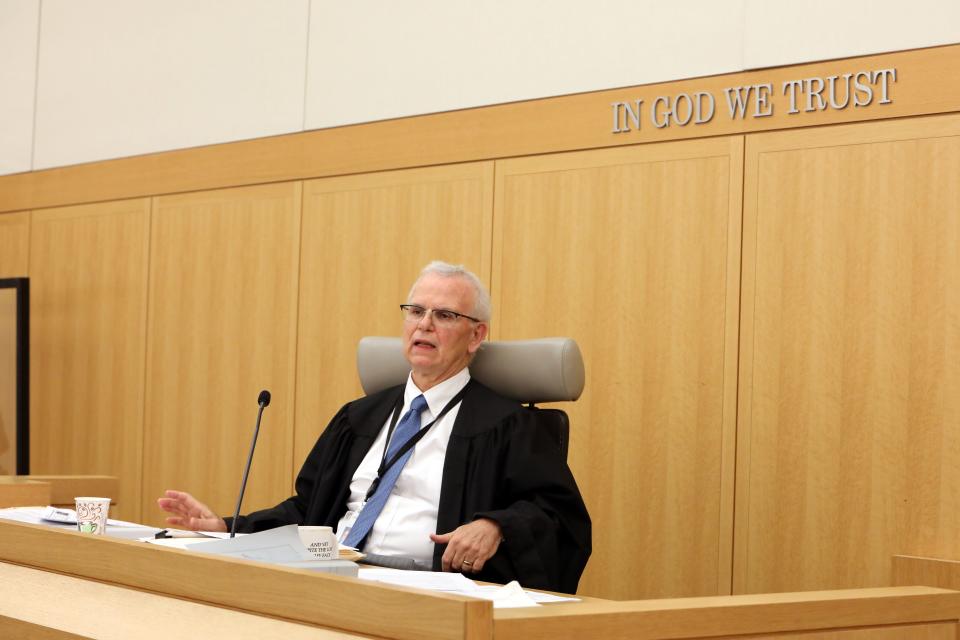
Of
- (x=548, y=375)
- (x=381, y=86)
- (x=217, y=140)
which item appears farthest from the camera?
(x=217, y=140)

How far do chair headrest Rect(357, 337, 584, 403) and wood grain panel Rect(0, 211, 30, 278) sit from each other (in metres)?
4.06

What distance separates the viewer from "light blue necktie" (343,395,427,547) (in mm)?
3408

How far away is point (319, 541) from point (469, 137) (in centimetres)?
291

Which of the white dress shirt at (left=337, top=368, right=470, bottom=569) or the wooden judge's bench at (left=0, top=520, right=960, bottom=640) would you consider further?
the white dress shirt at (left=337, top=368, right=470, bottom=569)

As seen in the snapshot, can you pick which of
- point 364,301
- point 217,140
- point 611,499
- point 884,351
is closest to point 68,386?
point 217,140

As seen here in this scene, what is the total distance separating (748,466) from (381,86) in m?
2.49

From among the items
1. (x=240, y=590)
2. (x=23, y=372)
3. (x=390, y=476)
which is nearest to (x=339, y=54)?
(x=23, y=372)

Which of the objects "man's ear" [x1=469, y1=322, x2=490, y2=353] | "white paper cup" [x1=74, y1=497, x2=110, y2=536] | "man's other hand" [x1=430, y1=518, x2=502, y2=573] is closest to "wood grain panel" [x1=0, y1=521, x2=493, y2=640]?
"white paper cup" [x1=74, y1=497, x2=110, y2=536]

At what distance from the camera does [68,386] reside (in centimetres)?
697

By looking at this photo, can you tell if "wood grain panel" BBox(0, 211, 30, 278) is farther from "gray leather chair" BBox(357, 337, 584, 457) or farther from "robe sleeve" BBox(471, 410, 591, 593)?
"robe sleeve" BBox(471, 410, 591, 593)

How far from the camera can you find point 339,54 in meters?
5.71

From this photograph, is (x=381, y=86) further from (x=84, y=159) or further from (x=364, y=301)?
(x=84, y=159)

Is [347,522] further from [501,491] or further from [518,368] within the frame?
[518,368]

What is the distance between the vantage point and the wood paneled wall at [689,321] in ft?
12.9
